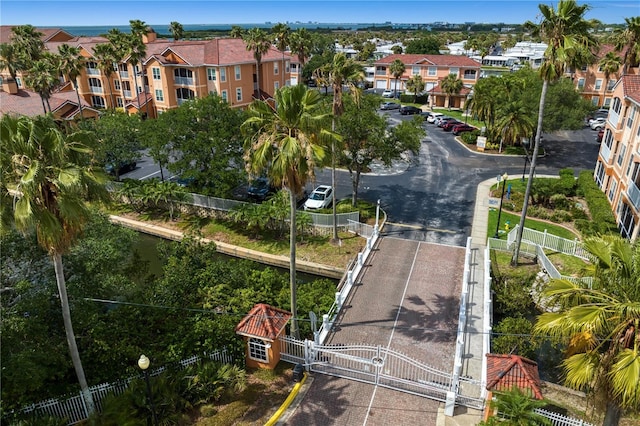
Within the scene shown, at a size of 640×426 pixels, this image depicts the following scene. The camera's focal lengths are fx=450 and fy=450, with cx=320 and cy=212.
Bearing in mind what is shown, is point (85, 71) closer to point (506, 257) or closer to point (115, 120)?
point (115, 120)

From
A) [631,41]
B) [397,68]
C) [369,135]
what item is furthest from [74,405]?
[397,68]

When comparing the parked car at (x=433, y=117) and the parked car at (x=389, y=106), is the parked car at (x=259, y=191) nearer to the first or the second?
the parked car at (x=433, y=117)

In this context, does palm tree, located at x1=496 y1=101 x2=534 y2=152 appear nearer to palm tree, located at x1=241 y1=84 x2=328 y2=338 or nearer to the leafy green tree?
the leafy green tree

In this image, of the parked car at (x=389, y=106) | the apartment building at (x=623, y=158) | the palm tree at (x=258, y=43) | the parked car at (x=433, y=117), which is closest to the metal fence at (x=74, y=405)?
the apartment building at (x=623, y=158)

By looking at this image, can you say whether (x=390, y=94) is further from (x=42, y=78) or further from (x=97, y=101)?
(x=42, y=78)

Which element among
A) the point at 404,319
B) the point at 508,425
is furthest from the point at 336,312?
the point at 508,425
